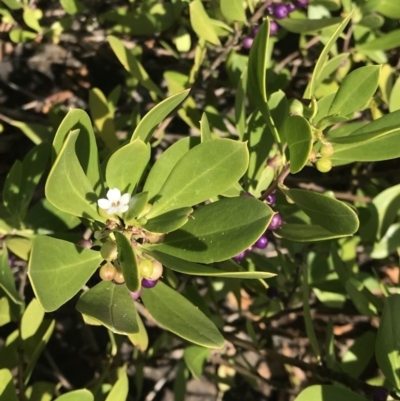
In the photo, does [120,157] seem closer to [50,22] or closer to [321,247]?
[321,247]

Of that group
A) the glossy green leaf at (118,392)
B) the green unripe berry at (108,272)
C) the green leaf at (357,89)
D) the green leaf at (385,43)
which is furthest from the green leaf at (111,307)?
the green leaf at (385,43)

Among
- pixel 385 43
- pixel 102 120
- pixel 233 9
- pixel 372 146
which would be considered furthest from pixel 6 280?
pixel 385 43

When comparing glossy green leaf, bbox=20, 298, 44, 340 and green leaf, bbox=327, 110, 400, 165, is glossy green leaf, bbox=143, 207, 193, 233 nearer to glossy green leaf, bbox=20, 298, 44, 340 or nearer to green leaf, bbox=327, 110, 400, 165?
green leaf, bbox=327, 110, 400, 165

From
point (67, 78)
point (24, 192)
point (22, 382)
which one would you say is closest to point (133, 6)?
point (67, 78)

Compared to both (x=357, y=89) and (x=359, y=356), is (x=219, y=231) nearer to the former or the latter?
(x=357, y=89)

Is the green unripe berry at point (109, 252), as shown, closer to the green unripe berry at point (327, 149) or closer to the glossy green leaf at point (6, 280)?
the glossy green leaf at point (6, 280)
